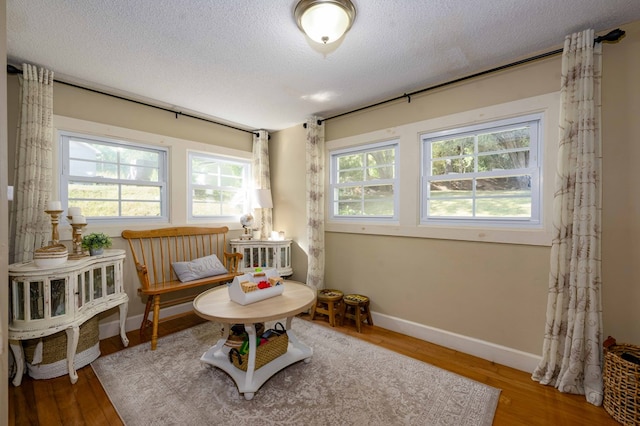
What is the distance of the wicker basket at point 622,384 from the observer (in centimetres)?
153

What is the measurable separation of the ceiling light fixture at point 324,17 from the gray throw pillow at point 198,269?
8.38 ft

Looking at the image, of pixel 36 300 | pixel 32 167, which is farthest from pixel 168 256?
pixel 32 167

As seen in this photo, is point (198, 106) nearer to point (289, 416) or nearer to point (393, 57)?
point (393, 57)

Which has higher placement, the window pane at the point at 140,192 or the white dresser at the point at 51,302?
the window pane at the point at 140,192

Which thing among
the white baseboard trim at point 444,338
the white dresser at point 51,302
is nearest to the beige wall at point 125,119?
the white baseboard trim at point 444,338

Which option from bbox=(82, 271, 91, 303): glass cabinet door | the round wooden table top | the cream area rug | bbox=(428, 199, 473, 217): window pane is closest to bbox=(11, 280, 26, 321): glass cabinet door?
bbox=(82, 271, 91, 303): glass cabinet door

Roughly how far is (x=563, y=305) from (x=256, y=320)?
83.8 inches

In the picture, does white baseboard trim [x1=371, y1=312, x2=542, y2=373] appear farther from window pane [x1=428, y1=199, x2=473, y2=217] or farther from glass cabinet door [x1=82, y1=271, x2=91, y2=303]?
glass cabinet door [x1=82, y1=271, x2=91, y2=303]

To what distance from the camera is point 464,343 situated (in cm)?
241

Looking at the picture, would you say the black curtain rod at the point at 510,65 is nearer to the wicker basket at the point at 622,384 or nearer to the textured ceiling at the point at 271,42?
the textured ceiling at the point at 271,42

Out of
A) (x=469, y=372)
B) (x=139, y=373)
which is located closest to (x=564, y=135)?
(x=469, y=372)

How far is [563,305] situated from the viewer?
1.89m

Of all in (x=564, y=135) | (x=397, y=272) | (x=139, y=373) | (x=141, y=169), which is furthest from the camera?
(x=141, y=169)

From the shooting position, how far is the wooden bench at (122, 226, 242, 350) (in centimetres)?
264
